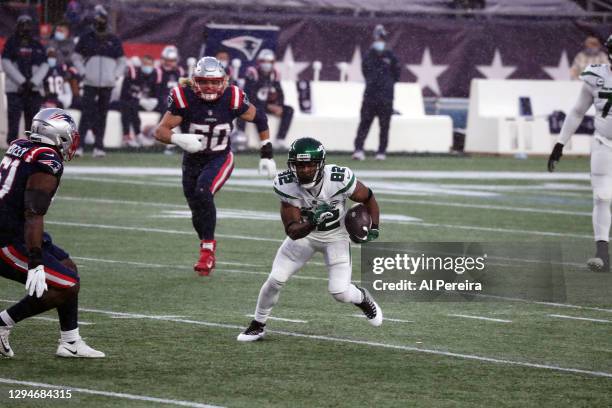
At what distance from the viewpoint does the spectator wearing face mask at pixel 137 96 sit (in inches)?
908

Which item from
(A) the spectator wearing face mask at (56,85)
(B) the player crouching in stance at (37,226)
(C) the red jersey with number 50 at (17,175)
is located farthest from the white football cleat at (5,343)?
(A) the spectator wearing face mask at (56,85)

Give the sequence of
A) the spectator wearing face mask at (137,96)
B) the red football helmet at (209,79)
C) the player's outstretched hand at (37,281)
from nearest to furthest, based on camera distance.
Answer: the player's outstretched hand at (37,281), the red football helmet at (209,79), the spectator wearing face mask at (137,96)

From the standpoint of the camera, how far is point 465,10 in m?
27.6

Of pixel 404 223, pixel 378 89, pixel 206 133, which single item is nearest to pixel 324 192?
pixel 206 133

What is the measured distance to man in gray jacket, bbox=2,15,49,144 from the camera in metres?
20.2

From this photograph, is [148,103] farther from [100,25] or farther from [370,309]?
[370,309]

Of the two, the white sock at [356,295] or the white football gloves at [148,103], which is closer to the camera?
the white sock at [356,295]

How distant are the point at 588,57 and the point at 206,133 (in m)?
15.4

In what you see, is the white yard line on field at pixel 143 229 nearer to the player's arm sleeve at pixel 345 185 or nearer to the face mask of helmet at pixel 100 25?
the player's arm sleeve at pixel 345 185

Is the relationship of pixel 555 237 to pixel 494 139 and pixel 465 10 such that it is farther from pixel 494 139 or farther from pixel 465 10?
pixel 465 10

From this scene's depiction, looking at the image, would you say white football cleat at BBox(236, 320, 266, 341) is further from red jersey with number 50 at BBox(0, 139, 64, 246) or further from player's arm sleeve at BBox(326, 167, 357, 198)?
red jersey with number 50 at BBox(0, 139, 64, 246)

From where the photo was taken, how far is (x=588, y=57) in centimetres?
2573

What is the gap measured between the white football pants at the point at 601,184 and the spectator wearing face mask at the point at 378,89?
10882 millimetres

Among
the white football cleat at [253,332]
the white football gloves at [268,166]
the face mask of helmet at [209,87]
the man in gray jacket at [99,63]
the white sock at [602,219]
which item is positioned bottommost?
the white football cleat at [253,332]
